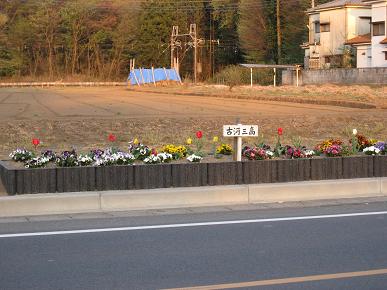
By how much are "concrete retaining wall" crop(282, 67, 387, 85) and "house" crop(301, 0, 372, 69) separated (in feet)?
15.4

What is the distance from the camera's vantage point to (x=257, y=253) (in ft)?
26.3

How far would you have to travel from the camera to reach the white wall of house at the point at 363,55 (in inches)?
2436

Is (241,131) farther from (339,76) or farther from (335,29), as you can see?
(335,29)

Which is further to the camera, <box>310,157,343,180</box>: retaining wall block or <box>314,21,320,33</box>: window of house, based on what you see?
<box>314,21,320,33</box>: window of house

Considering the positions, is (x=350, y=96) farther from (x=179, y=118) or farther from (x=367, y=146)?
(x=367, y=146)

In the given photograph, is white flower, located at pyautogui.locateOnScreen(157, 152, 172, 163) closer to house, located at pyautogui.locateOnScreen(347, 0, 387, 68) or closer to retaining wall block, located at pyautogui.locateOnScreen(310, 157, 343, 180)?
retaining wall block, located at pyautogui.locateOnScreen(310, 157, 343, 180)

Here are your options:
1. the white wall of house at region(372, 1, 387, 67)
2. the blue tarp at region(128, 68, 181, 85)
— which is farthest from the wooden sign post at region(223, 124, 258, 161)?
the blue tarp at region(128, 68, 181, 85)

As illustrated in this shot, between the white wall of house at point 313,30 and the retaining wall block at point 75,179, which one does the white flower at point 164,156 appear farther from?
the white wall of house at point 313,30

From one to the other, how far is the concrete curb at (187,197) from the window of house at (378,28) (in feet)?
166

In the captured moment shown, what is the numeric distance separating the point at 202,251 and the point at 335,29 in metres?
62.2

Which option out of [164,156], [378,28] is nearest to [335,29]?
[378,28]

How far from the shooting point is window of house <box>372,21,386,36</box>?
60188 millimetres

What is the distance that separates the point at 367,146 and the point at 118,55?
8709 cm

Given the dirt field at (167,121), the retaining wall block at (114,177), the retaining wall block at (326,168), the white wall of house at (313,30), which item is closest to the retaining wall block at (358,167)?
the retaining wall block at (326,168)
